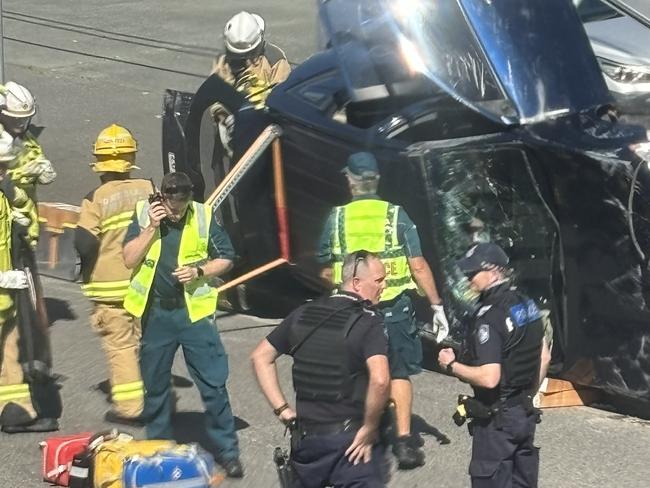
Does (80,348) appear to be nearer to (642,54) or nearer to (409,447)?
(409,447)

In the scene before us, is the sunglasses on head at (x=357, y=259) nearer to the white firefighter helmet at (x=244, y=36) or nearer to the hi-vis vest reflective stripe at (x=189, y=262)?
the hi-vis vest reflective stripe at (x=189, y=262)

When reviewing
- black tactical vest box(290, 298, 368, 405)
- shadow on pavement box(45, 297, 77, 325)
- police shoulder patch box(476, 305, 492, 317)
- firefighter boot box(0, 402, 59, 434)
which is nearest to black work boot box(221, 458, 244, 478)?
firefighter boot box(0, 402, 59, 434)

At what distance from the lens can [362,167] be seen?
7566mm

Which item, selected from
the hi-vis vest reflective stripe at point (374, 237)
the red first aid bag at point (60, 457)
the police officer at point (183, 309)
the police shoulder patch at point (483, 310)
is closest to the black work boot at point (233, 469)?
the police officer at point (183, 309)

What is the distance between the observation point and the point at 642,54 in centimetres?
966

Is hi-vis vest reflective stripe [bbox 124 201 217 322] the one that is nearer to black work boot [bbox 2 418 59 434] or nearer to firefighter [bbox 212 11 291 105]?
black work boot [bbox 2 418 59 434]

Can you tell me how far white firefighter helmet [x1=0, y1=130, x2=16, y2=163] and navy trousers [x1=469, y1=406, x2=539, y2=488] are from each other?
10.1 ft

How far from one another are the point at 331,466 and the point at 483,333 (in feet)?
2.92

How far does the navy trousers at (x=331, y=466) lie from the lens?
5.64m

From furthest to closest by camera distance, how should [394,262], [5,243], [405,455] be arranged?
[5,243], [394,262], [405,455]

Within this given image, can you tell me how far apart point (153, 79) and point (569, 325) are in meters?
10.3

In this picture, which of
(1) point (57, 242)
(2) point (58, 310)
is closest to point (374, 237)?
(2) point (58, 310)

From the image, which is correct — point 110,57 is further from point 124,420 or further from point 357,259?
point 357,259

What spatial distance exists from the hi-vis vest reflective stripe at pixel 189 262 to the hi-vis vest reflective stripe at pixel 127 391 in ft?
2.82
